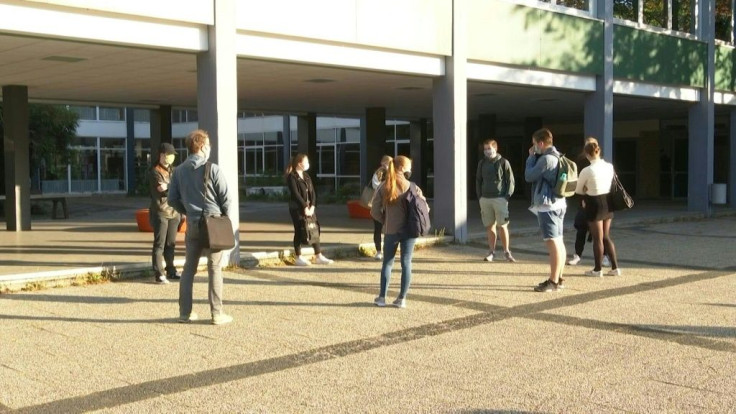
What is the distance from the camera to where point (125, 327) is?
774cm

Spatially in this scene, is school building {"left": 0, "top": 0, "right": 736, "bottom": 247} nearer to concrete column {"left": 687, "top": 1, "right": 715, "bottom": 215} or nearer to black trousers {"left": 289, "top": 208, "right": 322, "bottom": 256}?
concrete column {"left": 687, "top": 1, "right": 715, "bottom": 215}

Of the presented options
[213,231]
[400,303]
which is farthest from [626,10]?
[213,231]

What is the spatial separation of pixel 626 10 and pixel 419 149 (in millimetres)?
12958

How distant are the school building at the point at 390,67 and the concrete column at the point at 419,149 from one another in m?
2.20

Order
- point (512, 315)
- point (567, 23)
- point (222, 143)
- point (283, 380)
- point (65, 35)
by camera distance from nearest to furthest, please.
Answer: point (283, 380)
point (512, 315)
point (65, 35)
point (222, 143)
point (567, 23)

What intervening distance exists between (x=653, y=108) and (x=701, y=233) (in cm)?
862

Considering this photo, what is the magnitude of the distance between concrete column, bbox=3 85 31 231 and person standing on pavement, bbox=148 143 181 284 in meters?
8.22

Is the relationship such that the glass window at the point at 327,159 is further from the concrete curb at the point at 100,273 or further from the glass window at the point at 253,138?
the concrete curb at the point at 100,273

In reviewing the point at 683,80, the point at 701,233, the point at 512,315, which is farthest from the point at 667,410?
the point at 683,80

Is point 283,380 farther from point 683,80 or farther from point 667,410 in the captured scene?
point 683,80

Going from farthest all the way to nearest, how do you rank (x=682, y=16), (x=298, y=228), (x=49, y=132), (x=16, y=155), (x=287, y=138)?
1. (x=287, y=138)
2. (x=49, y=132)
3. (x=682, y=16)
4. (x=16, y=155)
5. (x=298, y=228)

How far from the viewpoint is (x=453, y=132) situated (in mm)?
14555

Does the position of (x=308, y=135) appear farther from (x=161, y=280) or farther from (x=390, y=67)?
(x=161, y=280)

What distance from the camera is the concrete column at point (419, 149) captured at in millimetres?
31891
